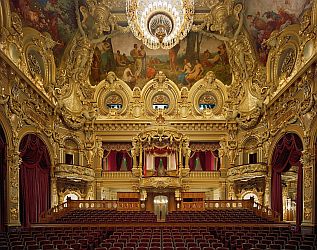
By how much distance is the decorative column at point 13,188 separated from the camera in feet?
50.9

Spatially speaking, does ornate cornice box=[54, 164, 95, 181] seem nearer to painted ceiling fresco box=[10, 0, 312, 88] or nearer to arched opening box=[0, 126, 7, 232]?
painted ceiling fresco box=[10, 0, 312, 88]

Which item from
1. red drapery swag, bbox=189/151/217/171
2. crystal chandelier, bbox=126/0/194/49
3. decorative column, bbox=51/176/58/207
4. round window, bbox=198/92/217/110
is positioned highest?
crystal chandelier, bbox=126/0/194/49

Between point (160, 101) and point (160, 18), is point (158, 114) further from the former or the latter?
point (160, 18)

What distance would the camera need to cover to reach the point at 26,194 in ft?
56.7

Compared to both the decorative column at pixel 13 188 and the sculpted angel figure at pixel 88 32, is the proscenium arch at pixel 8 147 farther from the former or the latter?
the sculpted angel figure at pixel 88 32

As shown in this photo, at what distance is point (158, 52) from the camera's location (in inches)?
1008

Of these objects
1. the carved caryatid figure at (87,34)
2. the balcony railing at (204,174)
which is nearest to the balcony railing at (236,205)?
the balcony railing at (204,174)

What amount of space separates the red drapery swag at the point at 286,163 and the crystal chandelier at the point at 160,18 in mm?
6541

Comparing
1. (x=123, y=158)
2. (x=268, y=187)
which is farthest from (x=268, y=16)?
(x=123, y=158)

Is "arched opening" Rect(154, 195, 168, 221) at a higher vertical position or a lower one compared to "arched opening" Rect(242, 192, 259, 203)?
lower

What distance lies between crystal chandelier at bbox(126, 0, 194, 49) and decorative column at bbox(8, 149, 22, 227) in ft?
22.2

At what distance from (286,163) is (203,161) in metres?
8.52

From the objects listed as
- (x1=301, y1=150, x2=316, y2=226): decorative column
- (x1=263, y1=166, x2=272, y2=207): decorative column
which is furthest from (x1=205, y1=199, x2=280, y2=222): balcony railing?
(x1=301, y1=150, x2=316, y2=226): decorative column

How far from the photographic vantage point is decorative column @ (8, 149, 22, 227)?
611 inches
